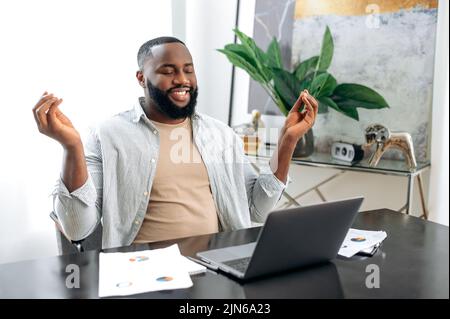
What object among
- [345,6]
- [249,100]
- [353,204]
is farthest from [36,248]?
[345,6]

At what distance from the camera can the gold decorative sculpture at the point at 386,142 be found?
2324mm

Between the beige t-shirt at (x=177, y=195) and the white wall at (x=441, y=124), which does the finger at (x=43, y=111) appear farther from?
the white wall at (x=441, y=124)

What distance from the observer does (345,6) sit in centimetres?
261

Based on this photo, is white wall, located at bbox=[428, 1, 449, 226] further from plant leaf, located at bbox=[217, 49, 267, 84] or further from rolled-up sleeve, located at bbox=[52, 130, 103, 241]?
rolled-up sleeve, located at bbox=[52, 130, 103, 241]

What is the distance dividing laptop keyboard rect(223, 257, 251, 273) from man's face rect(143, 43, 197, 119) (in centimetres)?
77

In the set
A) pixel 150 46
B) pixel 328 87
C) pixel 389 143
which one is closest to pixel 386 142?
pixel 389 143

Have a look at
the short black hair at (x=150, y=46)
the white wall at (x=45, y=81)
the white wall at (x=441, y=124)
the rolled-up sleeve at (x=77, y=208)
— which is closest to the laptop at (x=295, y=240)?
the rolled-up sleeve at (x=77, y=208)

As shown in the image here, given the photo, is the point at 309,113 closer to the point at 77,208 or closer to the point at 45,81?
the point at 77,208

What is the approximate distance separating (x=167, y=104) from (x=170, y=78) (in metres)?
0.08

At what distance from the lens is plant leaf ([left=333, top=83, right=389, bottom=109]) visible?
2445 millimetres

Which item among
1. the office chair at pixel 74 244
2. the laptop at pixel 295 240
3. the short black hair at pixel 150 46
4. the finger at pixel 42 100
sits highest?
the short black hair at pixel 150 46

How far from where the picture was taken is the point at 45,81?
7.03ft

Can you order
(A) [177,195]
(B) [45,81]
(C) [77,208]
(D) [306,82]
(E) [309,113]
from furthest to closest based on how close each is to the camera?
1. (D) [306,82]
2. (B) [45,81]
3. (A) [177,195]
4. (E) [309,113]
5. (C) [77,208]

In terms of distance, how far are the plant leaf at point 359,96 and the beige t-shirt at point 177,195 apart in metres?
0.91
